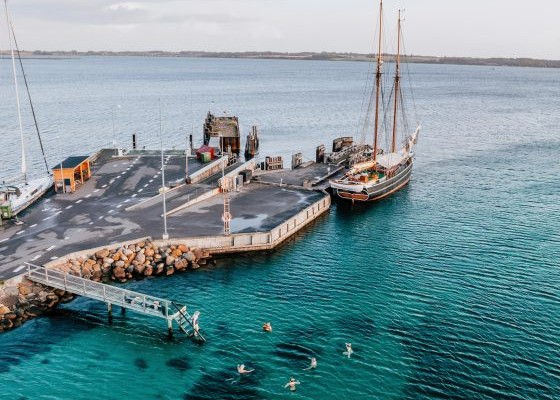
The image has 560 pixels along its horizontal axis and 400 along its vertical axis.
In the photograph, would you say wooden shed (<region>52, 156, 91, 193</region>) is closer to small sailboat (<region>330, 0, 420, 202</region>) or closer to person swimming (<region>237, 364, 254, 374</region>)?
small sailboat (<region>330, 0, 420, 202</region>)

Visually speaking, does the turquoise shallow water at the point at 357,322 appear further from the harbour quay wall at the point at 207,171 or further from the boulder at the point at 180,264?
the harbour quay wall at the point at 207,171

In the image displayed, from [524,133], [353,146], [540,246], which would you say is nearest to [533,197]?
[540,246]

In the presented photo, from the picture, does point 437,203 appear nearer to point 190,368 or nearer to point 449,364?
point 449,364

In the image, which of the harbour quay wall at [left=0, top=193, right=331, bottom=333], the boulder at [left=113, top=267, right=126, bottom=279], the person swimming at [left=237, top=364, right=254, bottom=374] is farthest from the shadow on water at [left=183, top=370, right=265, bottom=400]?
the boulder at [left=113, top=267, right=126, bottom=279]

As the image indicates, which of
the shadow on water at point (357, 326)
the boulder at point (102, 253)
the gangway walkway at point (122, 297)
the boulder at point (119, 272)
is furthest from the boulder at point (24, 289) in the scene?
the shadow on water at point (357, 326)

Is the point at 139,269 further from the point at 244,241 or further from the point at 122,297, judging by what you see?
the point at 244,241

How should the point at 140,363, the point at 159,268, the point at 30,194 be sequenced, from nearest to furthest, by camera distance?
1. the point at 140,363
2. the point at 159,268
3. the point at 30,194

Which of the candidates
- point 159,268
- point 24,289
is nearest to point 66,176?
point 159,268
